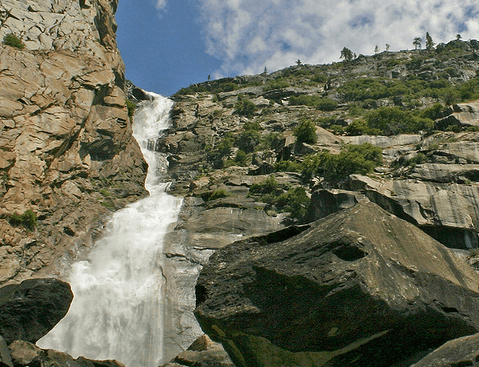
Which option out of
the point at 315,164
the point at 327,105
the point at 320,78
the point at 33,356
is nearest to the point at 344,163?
the point at 315,164

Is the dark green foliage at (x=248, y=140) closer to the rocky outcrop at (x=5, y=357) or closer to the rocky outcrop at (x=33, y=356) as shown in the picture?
the rocky outcrop at (x=33, y=356)

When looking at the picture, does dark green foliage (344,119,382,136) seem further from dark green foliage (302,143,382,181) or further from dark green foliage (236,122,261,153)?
dark green foliage (236,122,261,153)

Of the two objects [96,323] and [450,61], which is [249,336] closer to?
[96,323]

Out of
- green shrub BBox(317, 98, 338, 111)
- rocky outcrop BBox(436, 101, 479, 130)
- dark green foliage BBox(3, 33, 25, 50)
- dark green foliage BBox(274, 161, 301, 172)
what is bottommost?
dark green foliage BBox(274, 161, 301, 172)

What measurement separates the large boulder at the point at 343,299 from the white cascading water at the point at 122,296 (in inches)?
524

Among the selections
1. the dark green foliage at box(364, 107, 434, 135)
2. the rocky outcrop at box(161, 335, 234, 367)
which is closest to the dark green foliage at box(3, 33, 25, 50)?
the rocky outcrop at box(161, 335, 234, 367)

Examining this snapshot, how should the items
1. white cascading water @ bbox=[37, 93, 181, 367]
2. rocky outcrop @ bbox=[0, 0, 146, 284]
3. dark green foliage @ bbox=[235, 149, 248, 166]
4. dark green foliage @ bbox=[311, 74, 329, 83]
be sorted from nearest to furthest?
white cascading water @ bbox=[37, 93, 181, 367], rocky outcrop @ bbox=[0, 0, 146, 284], dark green foliage @ bbox=[235, 149, 248, 166], dark green foliage @ bbox=[311, 74, 329, 83]

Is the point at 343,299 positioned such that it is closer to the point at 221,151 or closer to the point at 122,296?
the point at 122,296

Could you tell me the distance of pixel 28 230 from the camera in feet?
85.3

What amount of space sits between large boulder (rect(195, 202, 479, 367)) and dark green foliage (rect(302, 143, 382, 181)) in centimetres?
2419

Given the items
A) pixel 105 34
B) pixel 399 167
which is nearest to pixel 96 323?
pixel 399 167

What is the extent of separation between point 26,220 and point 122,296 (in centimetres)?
860

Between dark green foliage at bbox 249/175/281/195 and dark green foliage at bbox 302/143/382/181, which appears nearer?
dark green foliage at bbox 302/143/382/181

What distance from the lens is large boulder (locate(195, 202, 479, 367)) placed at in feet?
21.3
